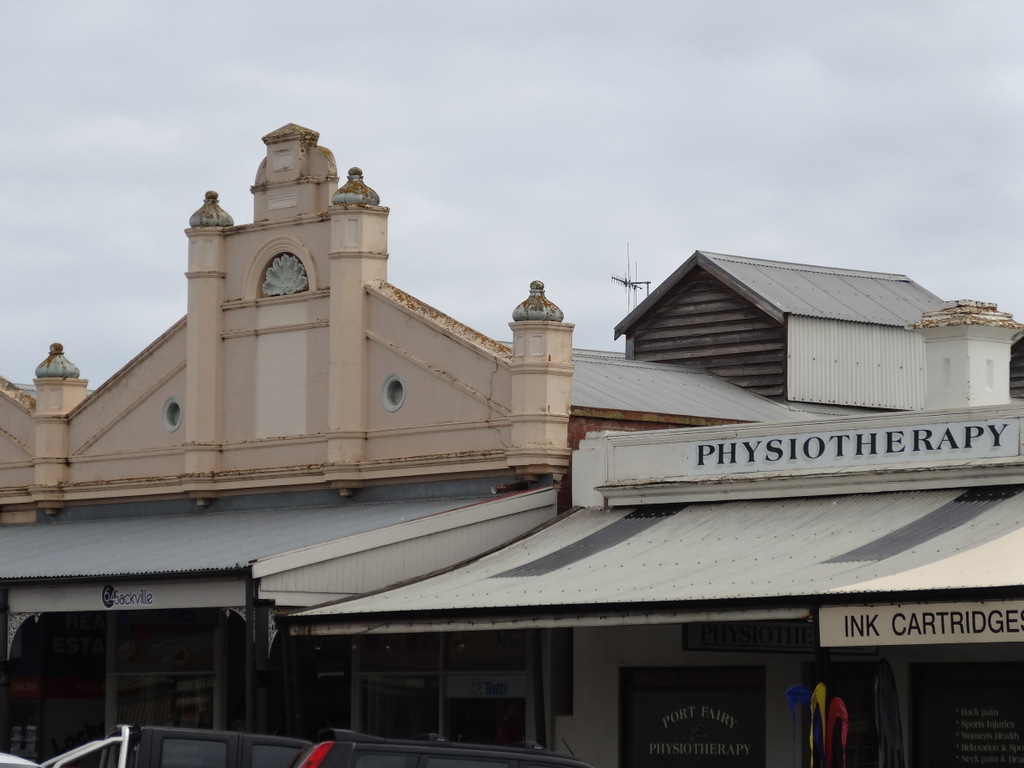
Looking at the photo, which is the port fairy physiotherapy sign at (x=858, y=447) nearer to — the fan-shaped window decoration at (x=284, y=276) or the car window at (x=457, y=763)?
the fan-shaped window decoration at (x=284, y=276)

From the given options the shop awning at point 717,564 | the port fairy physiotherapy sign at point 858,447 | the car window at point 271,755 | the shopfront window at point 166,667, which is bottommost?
the car window at point 271,755

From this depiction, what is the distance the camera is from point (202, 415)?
2536 cm

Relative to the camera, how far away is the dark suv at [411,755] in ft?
41.6

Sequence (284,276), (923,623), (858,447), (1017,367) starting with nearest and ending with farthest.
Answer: (923,623) < (858,447) < (284,276) < (1017,367)

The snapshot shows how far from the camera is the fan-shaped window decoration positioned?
24.8 metres

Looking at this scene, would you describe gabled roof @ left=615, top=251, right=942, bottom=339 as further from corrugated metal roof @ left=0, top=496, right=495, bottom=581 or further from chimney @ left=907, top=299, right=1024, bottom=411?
corrugated metal roof @ left=0, top=496, right=495, bottom=581

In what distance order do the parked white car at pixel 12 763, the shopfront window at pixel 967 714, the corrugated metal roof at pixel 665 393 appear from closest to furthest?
1. the parked white car at pixel 12 763
2. the shopfront window at pixel 967 714
3. the corrugated metal roof at pixel 665 393

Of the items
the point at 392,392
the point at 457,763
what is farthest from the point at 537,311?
the point at 457,763

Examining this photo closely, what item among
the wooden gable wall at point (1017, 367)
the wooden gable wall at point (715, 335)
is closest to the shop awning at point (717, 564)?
the wooden gable wall at point (715, 335)

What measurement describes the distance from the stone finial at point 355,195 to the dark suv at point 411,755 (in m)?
11.2

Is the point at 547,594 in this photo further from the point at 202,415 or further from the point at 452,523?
the point at 202,415

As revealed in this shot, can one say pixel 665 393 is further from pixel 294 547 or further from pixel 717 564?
pixel 717 564

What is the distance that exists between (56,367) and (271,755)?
13.5 m

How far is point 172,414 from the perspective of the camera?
2614cm
